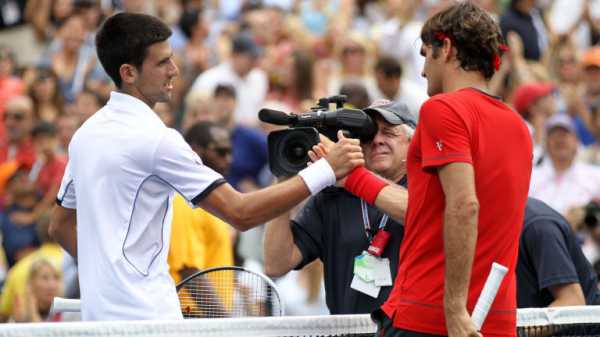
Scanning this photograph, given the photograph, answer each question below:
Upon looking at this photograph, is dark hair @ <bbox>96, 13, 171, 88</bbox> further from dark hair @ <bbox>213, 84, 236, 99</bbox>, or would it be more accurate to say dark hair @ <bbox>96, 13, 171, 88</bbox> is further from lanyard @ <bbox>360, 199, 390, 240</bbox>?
dark hair @ <bbox>213, 84, 236, 99</bbox>

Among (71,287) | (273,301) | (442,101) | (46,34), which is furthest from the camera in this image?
(46,34)

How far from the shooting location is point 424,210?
14.5 ft

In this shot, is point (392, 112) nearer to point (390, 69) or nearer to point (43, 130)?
point (390, 69)

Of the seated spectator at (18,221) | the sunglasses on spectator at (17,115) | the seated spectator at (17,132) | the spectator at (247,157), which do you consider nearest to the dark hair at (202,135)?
the spectator at (247,157)

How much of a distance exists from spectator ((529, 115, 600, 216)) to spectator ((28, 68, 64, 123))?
5141mm

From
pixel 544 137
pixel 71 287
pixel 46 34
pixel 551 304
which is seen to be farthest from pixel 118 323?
pixel 46 34

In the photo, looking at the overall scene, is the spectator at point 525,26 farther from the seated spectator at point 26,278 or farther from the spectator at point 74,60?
the seated spectator at point 26,278

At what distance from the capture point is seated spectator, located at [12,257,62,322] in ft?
29.9

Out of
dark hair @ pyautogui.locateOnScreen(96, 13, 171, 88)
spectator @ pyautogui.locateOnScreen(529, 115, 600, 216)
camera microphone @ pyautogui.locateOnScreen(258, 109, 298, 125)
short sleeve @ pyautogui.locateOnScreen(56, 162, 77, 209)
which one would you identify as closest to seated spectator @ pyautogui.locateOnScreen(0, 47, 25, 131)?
spectator @ pyautogui.locateOnScreen(529, 115, 600, 216)

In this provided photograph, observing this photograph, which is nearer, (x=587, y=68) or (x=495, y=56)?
(x=495, y=56)

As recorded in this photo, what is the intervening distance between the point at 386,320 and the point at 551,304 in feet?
4.25

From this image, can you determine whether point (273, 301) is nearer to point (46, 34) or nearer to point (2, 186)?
point (2, 186)

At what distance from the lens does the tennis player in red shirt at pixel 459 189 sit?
13.9ft

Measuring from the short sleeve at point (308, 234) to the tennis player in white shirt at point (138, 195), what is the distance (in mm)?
784
